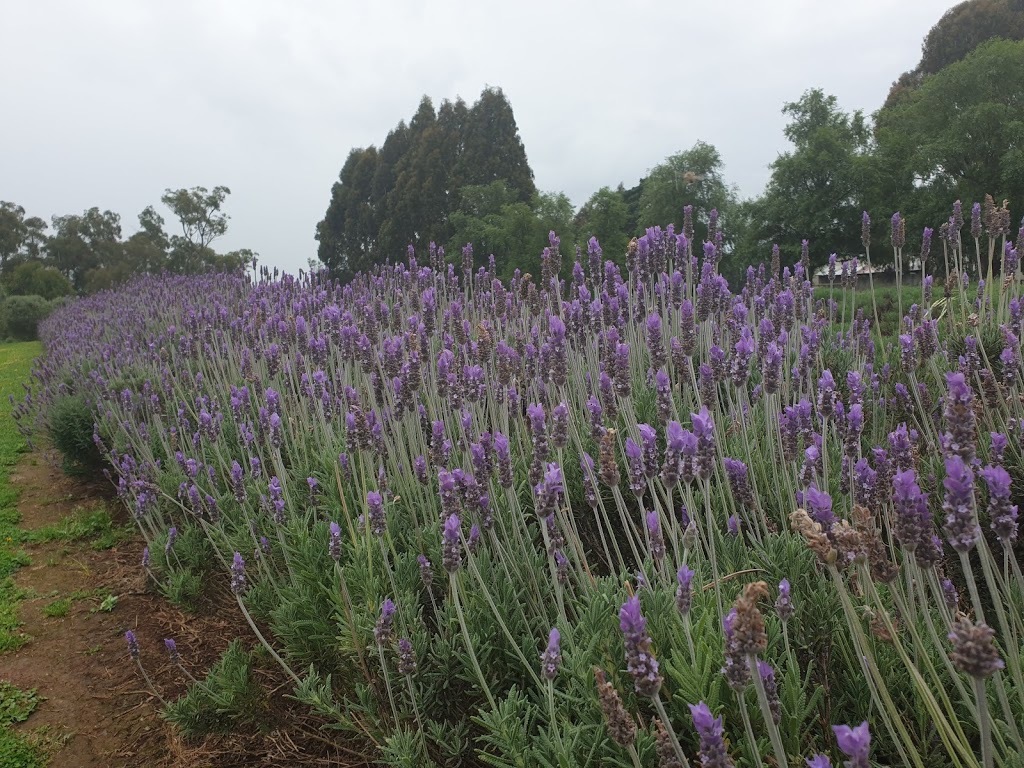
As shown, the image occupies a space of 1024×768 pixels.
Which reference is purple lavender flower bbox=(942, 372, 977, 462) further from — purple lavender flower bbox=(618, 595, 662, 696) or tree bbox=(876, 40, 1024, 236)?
tree bbox=(876, 40, 1024, 236)

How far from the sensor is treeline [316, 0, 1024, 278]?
2022cm

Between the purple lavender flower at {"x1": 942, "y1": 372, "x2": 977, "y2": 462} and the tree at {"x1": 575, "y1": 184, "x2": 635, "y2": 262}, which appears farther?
the tree at {"x1": 575, "y1": 184, "x2": 635, "y2": 262}

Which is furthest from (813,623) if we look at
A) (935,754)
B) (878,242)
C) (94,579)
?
(878,242)

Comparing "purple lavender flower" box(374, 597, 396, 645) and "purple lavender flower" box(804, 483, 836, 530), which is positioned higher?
"purple lavender flower" box(804, 483, 836, 530)

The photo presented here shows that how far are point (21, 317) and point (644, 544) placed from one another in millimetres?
28298

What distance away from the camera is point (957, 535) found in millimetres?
1079

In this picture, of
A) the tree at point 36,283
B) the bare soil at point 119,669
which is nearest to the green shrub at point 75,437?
the bare soil at point 119,669

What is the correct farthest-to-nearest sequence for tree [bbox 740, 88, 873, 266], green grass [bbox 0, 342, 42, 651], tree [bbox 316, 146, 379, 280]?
tree [bbox 316, 146, 379, 280] < tree [bbox 740, 88, 873, 266] < green grass [bbox 0, 342, 42, 651]

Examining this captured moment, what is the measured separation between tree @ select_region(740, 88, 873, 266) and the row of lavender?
21.0 m

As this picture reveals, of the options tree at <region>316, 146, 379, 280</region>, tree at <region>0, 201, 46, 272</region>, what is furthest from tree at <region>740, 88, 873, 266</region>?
tree at <region>0, 201, 46, 272</region>

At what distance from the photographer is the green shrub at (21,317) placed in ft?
Result: 75.5

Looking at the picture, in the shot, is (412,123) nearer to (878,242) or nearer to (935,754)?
(878,242)

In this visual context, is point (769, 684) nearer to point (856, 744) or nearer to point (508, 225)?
point (856, 744)

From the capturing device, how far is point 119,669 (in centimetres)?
368
